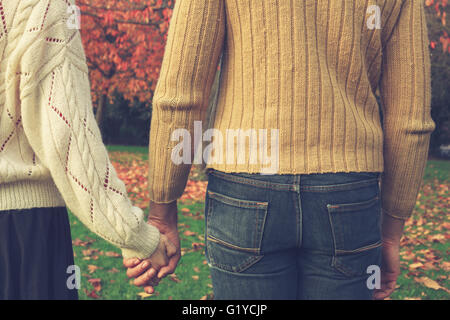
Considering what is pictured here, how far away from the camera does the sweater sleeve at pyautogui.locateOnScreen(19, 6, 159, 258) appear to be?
5.11 ft

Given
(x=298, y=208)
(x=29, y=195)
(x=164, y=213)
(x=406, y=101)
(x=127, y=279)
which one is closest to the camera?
(x=298, y=208)

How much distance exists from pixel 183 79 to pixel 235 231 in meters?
0.62

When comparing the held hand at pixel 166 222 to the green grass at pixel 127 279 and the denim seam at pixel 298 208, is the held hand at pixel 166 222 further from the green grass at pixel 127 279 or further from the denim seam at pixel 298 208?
the green grass at pixel 127 279

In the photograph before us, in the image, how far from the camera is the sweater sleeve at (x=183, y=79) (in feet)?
5.33

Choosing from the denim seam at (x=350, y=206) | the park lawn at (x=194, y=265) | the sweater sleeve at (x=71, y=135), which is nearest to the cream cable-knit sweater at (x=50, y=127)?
the sweater sleeve at (x=71, y=135)

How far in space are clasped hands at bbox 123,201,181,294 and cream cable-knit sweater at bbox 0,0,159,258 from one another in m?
0.15

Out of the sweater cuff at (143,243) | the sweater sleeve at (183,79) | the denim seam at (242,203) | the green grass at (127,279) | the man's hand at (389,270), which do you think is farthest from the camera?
the green grass at (127,279)

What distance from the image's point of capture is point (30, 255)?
161 cm

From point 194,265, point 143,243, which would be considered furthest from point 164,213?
point 194,265

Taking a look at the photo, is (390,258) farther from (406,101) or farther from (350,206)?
(406,101)

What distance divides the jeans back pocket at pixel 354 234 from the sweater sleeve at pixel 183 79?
643mm
